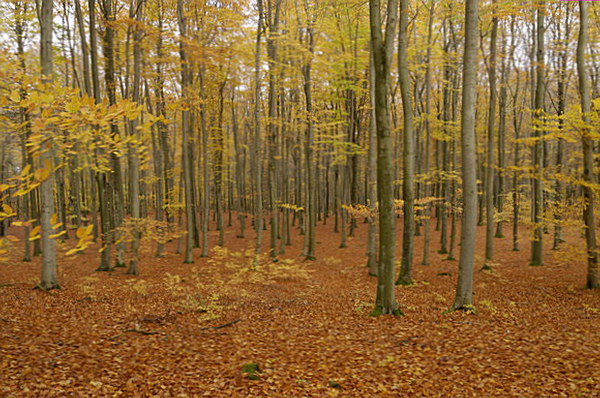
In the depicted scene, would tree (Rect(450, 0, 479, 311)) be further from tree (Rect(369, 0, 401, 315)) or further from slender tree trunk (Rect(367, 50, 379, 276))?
slender tree trunk (Rect(367, 50, 379, 276))

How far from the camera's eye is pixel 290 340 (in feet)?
21.4

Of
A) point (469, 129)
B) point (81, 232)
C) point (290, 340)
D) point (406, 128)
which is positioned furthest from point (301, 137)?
point (81, 232)

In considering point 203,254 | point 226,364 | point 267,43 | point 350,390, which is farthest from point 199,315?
point 267,43

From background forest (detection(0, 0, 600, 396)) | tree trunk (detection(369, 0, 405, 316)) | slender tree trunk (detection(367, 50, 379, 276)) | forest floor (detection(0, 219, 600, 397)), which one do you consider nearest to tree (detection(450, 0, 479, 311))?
background forest (detection(0, 0, 600, 396))

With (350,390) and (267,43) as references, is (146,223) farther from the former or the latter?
(267,43)

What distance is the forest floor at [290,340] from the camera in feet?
15.2

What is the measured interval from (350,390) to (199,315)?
4312 millimetres

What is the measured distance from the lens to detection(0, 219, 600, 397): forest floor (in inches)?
182

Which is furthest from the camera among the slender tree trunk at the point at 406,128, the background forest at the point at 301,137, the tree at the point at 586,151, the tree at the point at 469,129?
the slender tree trunk at the point at 406,128

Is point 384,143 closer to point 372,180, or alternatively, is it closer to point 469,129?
point 469,129

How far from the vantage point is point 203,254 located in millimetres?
17500

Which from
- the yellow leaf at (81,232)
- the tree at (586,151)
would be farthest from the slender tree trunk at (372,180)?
the yellow leaf at (81,232)

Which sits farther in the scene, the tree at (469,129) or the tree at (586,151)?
the tree at (586,151)

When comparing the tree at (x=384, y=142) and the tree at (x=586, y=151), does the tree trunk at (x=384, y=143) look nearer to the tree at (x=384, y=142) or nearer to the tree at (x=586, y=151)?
the tree at (x=384, y=142)
